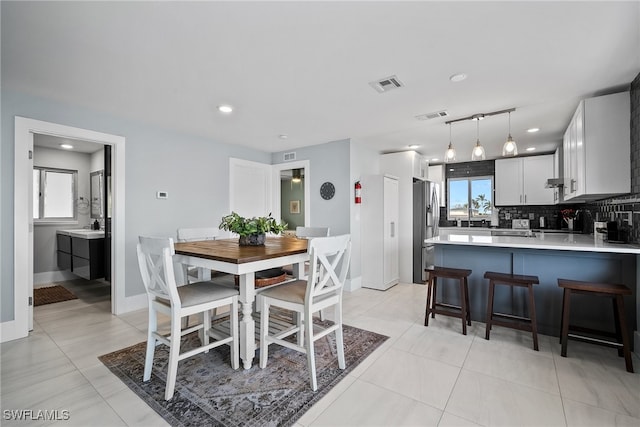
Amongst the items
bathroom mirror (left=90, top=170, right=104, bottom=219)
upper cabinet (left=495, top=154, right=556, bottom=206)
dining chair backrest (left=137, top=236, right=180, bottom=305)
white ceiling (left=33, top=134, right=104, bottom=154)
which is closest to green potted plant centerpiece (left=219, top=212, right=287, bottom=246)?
dining chair backrest (left=137, top=236, right=180, bottom=305)

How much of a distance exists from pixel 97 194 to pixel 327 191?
424 centimetres

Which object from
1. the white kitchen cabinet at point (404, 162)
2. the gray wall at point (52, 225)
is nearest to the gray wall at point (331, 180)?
the white kitchen cabinet at point (404, 162)

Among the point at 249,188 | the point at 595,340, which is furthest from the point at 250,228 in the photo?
the point at 595,340

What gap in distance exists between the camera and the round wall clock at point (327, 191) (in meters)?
4.55

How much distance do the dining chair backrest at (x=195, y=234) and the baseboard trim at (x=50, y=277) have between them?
3.42 metres

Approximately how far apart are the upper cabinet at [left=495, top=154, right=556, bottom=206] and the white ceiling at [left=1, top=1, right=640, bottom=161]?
2.20 metres

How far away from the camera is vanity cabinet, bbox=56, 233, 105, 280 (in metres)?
4.14

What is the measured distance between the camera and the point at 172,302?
5.91 feet

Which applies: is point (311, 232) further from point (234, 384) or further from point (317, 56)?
point (317, 56)

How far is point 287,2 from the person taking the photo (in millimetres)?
1561

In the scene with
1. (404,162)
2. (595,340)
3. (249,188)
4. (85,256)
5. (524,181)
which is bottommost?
(595,340)

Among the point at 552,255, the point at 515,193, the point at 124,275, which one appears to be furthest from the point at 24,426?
the point at 515,193

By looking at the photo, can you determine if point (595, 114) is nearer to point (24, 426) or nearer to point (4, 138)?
point (24, 426)

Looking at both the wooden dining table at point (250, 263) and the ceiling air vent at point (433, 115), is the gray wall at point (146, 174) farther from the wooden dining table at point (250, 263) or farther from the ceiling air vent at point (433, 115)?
the ceiling air vent at point (433, 115)
